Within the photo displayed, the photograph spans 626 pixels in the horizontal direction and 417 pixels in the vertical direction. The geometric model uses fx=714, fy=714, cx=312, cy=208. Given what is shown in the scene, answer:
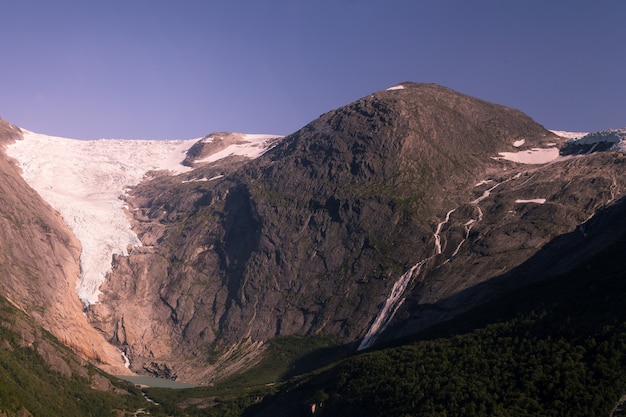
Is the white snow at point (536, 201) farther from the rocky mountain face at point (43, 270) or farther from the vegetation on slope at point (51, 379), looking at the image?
the rocky mountain face at point (43, 270)

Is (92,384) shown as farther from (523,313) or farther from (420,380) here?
(523,313)

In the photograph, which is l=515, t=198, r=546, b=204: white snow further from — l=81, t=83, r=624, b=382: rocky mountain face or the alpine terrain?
the alpine terrain

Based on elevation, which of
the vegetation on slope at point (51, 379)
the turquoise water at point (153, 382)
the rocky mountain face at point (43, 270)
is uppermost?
the rocky mountain face at point (43, 270)

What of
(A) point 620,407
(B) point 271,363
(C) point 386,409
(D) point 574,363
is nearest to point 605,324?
(D) point 574,363

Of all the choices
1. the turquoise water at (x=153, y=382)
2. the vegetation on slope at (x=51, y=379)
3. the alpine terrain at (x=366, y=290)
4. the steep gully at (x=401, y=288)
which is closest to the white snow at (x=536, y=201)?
A: the alpine terrain at (x=366, y=290)

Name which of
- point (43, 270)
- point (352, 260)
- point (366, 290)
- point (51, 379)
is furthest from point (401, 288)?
point (43, 270)
